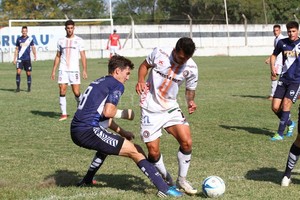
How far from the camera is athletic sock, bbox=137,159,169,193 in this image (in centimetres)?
664

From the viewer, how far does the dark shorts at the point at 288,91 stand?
34.5 feet

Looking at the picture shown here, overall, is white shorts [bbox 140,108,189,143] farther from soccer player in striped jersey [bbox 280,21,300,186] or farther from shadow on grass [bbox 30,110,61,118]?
shadow on grass [bbox 30,110,61,118]

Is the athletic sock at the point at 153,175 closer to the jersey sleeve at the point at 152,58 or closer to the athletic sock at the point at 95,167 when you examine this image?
the athletic sock at the point at 95,167

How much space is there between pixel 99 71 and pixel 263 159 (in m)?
19.1

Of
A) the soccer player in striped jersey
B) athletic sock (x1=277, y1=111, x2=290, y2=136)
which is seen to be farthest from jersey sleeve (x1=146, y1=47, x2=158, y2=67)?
athletic sock (x1=277, y1=111, x2=290, y2=136)

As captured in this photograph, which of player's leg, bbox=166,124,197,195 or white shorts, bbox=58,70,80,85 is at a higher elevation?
white shorts, bbox=58,70,80,85

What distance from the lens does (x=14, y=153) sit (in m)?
9.52

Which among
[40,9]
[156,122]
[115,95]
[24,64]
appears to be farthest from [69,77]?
[40,9]

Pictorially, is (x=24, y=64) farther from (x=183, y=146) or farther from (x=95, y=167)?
(x=183, y=146)

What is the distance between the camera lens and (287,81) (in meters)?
10.7

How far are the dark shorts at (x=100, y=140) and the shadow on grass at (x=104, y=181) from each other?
751 mm

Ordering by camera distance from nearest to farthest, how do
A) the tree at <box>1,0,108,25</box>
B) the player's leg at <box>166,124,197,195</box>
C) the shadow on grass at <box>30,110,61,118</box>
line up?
the player's leg at <box>166,124,197,195</box> → the shadow on grass at <box>30,110,61,118</box> → the tree at <box>1,0,108,25</box>

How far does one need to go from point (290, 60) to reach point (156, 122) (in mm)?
4521

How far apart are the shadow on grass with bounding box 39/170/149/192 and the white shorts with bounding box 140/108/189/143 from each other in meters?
0.67
